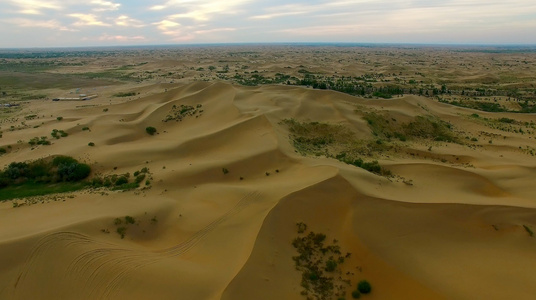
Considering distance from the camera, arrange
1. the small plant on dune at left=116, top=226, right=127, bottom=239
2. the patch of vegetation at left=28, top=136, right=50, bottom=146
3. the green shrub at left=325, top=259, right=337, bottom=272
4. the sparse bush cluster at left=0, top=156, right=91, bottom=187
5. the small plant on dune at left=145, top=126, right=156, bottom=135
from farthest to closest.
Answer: the small plant on dune at left=145, top=126, right=156, bottom=135
the patch of vegetation at left=28, top=136, right=50, bottom=146
the sparse bush cluster at left=0, top=156, right=91, bottom=187
the small plant on dune at left=116, top=226, right=127, bottom=239
the green shrub at left=325, top=259, right=337, bottom=272

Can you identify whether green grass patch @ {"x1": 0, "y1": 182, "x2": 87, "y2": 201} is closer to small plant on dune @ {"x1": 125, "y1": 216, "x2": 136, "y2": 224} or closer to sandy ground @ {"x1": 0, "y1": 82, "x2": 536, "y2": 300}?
sandy ground @ {"x1": 0, "y1": 82, "x2": 536, "y2": 300}

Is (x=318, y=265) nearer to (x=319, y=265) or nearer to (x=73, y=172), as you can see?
(x=319, y=265)

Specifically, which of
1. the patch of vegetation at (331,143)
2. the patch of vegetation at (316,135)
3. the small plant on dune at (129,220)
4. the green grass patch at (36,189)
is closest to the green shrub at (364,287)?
the patch of vegetation at (331,143)

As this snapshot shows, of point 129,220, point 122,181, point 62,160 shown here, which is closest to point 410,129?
point 122,181

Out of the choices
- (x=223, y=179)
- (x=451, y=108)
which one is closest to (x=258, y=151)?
(x=223, y=179)

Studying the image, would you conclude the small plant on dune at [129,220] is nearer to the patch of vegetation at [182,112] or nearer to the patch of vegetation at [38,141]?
the patch of vegetation at [38,141]

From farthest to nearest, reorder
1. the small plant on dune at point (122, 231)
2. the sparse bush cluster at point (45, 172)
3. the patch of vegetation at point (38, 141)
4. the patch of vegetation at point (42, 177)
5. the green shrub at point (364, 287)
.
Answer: the patch of vegetation at point (38, 141) < the sparse bush cluster at point (45, 172) < the patch of vegetation at point (42, 177) < the small plant on dune at point (122, 231) < the green shrub at point (364, 287)

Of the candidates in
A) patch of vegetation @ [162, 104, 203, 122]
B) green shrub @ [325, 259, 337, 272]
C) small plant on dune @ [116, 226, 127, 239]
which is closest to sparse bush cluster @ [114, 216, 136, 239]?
small plant on dune @ [116, 226, 127, 239]

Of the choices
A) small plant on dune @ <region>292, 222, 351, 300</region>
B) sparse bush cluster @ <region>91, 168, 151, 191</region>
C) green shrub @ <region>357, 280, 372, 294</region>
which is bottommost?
green shrub @ <region>357, 280, 372, 294</region>

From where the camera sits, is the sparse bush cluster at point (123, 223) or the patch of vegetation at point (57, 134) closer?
the sparse bush cluster at point (123, 223)
